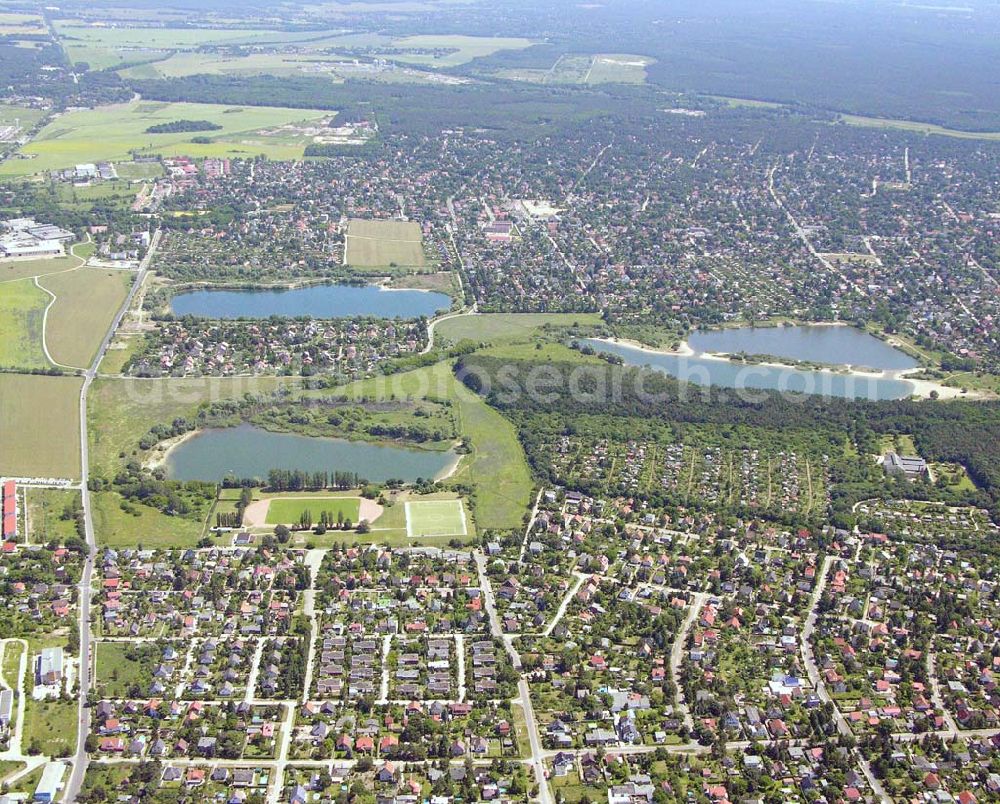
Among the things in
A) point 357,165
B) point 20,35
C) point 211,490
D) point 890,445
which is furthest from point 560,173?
point 20,35

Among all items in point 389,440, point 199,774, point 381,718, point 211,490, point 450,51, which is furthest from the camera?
point 450,51

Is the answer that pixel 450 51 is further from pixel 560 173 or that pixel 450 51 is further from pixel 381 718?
pixel 381 718

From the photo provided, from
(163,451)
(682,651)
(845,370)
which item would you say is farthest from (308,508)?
(845,370)

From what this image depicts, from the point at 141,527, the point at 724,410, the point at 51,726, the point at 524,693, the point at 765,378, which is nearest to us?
the point at 51,726

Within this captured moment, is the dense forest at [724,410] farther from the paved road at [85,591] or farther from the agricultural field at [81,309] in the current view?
the agricultural field at [81,309]

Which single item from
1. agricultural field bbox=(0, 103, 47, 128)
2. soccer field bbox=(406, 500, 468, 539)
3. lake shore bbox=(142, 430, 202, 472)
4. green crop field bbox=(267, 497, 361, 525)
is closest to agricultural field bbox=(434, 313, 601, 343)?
lake shore bbox=(142, 430, 202, 472)

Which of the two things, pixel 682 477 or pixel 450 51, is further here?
pixel 450 51

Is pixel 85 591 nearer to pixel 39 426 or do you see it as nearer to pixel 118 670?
pixel 118 670
